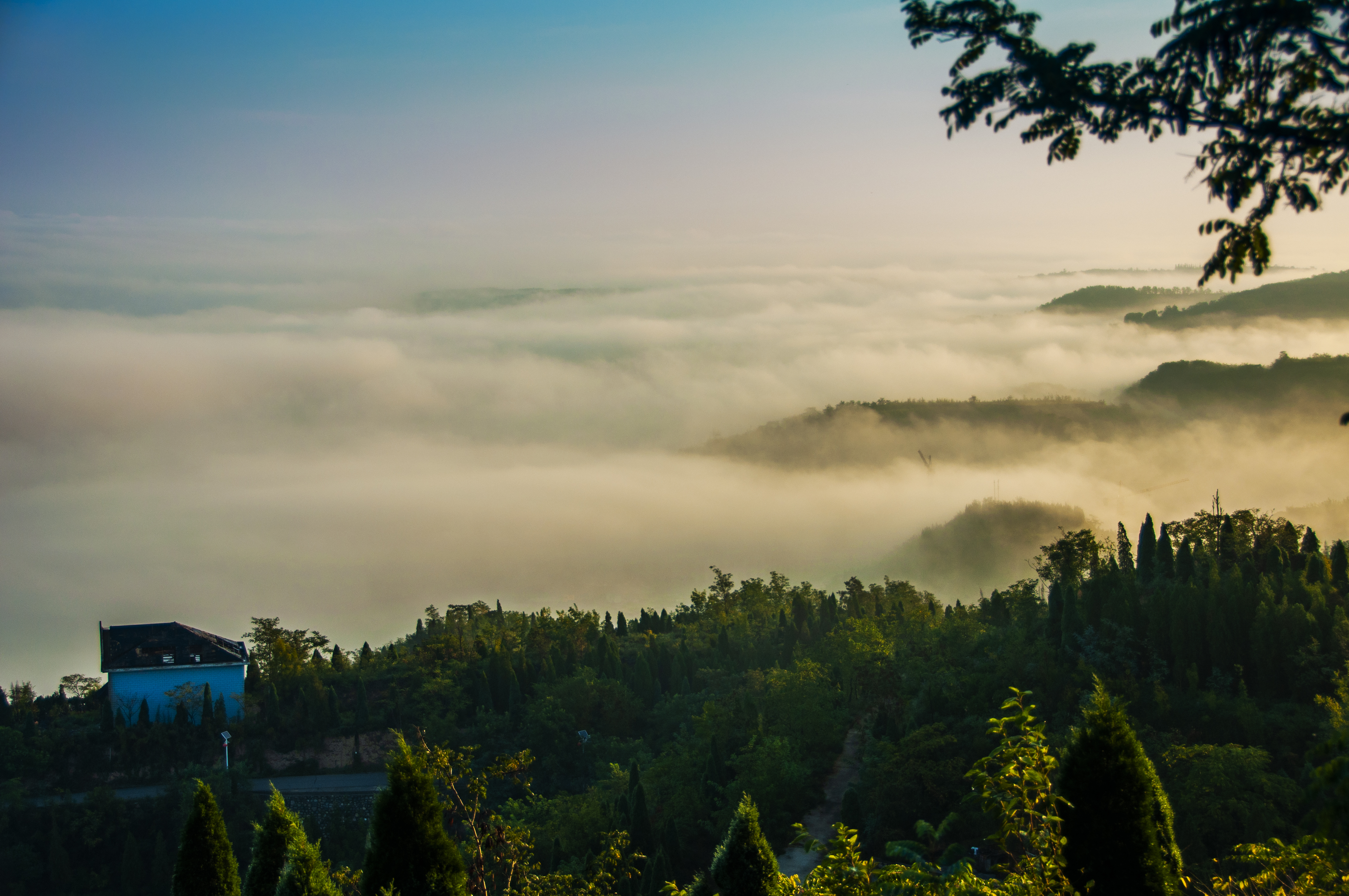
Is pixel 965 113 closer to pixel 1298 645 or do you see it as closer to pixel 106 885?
pixel 1298 645

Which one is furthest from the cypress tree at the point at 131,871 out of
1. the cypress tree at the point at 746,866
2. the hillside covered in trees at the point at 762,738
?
the cypress tree at the point at 746,866

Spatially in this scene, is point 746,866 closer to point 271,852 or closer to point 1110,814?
point 1110,814

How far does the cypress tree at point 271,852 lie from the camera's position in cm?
1756

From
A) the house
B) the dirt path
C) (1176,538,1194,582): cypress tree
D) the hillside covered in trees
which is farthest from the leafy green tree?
the house

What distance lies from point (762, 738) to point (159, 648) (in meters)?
41.4

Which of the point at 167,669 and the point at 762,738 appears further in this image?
the point at 167,669

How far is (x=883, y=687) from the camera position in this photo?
50.4 m

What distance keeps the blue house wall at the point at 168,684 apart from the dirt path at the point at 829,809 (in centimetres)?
3565

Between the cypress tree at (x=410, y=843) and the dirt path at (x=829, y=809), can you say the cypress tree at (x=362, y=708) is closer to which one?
the dirt path at (x=829, y=809)

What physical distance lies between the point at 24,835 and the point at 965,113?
55.6m

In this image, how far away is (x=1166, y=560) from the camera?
2101 inches

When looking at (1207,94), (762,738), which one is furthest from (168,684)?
(1207,94)

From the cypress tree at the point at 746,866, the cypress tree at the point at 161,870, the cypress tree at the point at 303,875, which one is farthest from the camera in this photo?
the cypress tree at the point at 161,870

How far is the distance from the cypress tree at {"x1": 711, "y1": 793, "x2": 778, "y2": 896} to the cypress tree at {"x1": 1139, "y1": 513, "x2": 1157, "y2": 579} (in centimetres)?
4469
